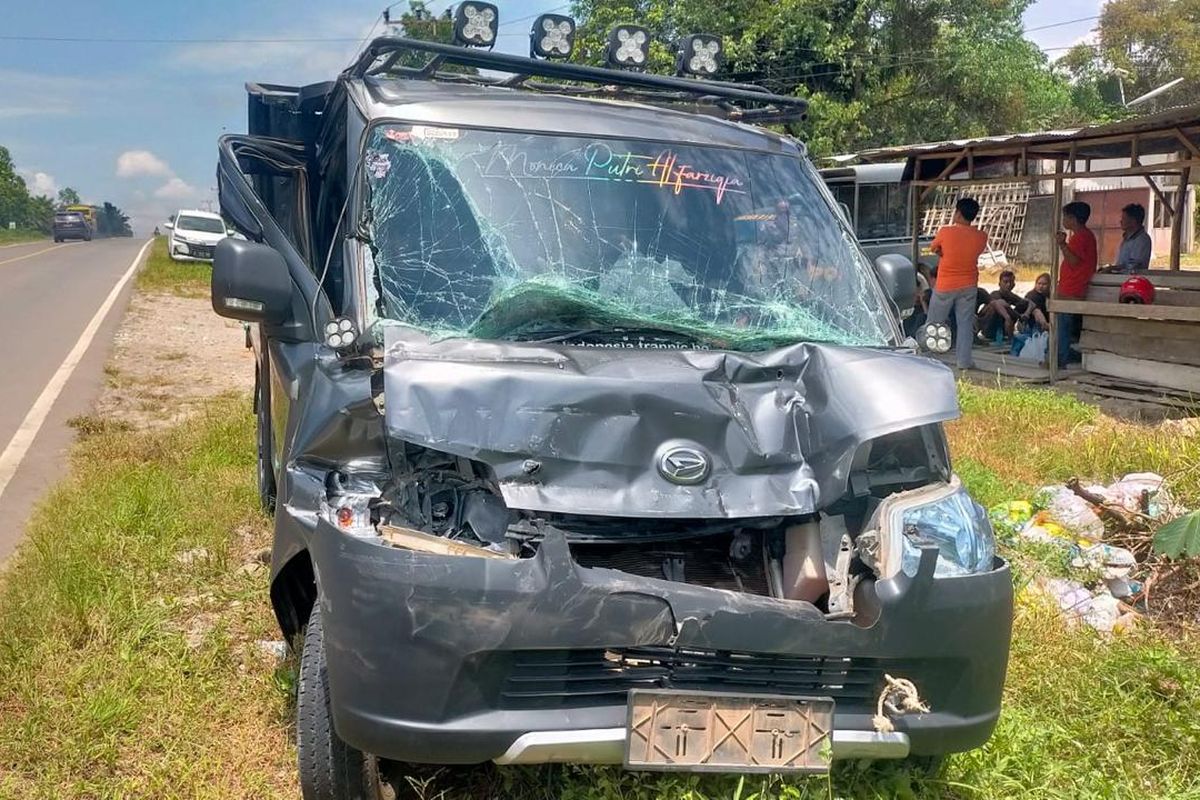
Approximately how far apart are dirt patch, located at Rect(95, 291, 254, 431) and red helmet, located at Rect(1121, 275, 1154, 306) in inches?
312

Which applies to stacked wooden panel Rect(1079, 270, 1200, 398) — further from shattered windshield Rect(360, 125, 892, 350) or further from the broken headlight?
the broken headlight

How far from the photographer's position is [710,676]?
2629mm

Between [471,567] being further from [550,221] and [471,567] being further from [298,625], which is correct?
[550,221]

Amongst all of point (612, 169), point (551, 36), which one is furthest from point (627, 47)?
point (612, 169)

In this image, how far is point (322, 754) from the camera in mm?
2785

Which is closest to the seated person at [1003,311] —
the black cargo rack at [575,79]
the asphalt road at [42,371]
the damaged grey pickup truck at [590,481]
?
the black cargo rack at [575,79]

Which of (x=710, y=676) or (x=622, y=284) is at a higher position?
(x=622, y=284)

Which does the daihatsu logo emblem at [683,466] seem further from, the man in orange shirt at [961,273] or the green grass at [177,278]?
the green grass at [177,278]

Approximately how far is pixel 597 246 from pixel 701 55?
6.50ft

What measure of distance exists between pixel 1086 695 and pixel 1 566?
477cm

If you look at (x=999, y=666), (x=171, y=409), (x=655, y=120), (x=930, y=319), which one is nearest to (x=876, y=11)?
(x=930, y=319)

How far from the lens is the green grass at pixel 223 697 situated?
316 centimetres

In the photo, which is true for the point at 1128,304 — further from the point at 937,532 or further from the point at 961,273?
the point at 937,532

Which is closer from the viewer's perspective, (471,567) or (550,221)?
(471,567)
